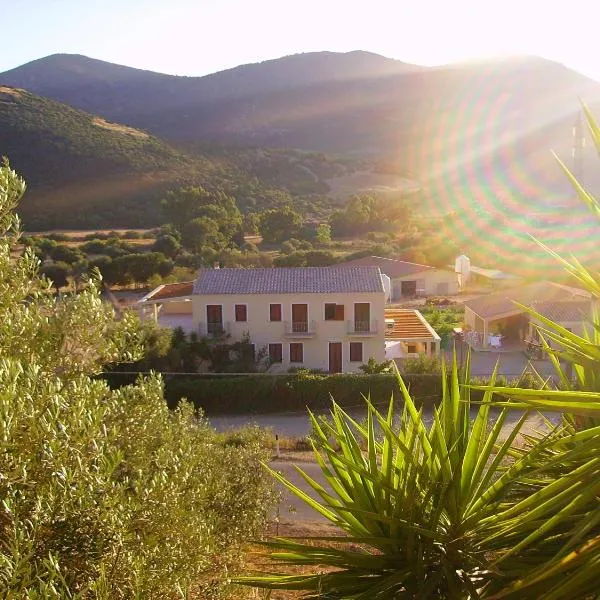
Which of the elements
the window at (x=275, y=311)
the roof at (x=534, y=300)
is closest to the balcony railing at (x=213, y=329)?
the window at (x=275, y=311)

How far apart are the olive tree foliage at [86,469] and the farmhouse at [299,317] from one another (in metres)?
16.5

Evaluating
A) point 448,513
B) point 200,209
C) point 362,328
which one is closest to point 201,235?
point 200,209

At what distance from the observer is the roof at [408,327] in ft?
80.2

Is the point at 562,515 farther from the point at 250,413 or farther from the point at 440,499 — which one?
the point at 250,413

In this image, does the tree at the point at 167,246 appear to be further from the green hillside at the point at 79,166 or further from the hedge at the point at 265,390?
the hedge at the point at 265,390

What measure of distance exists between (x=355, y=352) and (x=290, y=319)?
264cm

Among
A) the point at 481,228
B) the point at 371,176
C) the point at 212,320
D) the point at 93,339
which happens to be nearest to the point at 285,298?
the point at 212,320

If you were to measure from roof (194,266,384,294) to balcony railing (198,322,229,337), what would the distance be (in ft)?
3.93

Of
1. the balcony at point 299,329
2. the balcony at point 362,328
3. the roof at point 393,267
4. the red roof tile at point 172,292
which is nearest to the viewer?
the balcony at point 362,328

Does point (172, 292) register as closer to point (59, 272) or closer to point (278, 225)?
point (59, 272)

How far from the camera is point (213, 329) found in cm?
2327

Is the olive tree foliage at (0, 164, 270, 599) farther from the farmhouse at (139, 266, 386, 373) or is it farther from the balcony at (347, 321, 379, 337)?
the farmhouse at (139, 266, 386, 373)

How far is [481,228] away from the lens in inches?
2281

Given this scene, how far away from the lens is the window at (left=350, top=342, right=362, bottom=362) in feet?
76.2
